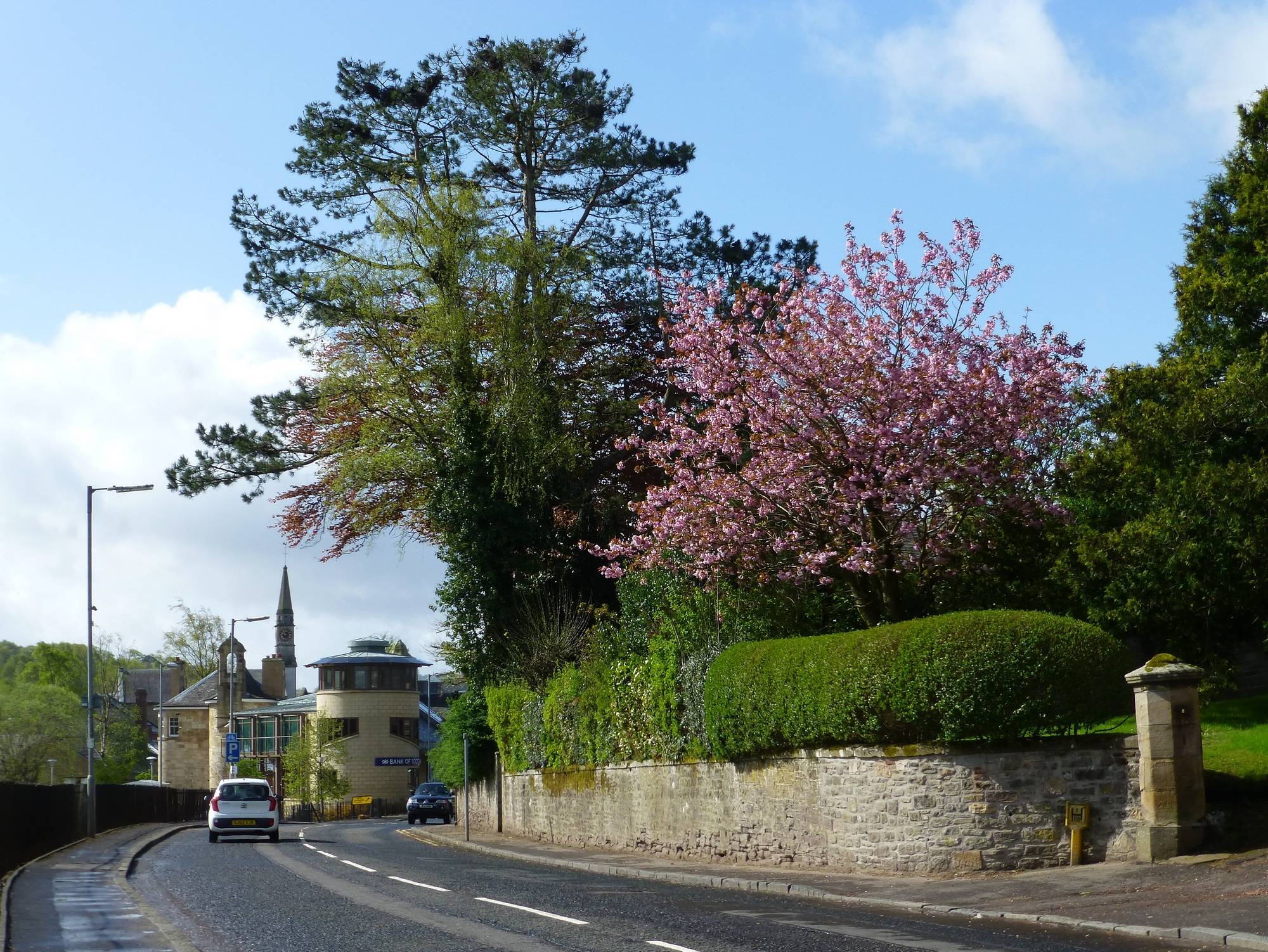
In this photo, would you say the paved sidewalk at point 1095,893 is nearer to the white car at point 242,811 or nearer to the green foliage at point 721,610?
the green foliage at point 721,610

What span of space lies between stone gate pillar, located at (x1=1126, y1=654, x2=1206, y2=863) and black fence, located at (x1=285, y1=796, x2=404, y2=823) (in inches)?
2763

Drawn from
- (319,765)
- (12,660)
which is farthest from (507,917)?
(12,660)

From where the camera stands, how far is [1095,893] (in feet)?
→ 48.9

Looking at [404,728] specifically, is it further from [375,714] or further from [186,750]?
[186,750]

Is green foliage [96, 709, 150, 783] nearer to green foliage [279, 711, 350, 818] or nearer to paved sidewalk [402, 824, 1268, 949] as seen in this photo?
green foliage [279, 711, 350, 818]

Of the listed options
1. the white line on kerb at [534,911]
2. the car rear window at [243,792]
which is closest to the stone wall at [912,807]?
the white line on kerb at [534,911]

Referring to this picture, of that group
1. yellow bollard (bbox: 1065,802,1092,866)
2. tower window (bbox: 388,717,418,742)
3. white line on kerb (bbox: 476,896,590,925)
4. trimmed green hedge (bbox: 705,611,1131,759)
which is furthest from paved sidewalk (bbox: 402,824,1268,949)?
tower window (bbox: 388,717,418,742)

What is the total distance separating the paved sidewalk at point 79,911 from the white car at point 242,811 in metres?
6.90

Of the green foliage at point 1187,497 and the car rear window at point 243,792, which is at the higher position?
the green foliage at point 1187,497

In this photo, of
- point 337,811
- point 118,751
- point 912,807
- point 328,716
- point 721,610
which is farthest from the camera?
point 118,751

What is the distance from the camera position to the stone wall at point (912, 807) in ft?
57.0

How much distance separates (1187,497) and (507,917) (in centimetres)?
1397

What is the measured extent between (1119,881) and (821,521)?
8934 millimetres

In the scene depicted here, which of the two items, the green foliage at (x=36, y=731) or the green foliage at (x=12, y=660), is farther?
the green foliage at (x=12, y=660)
